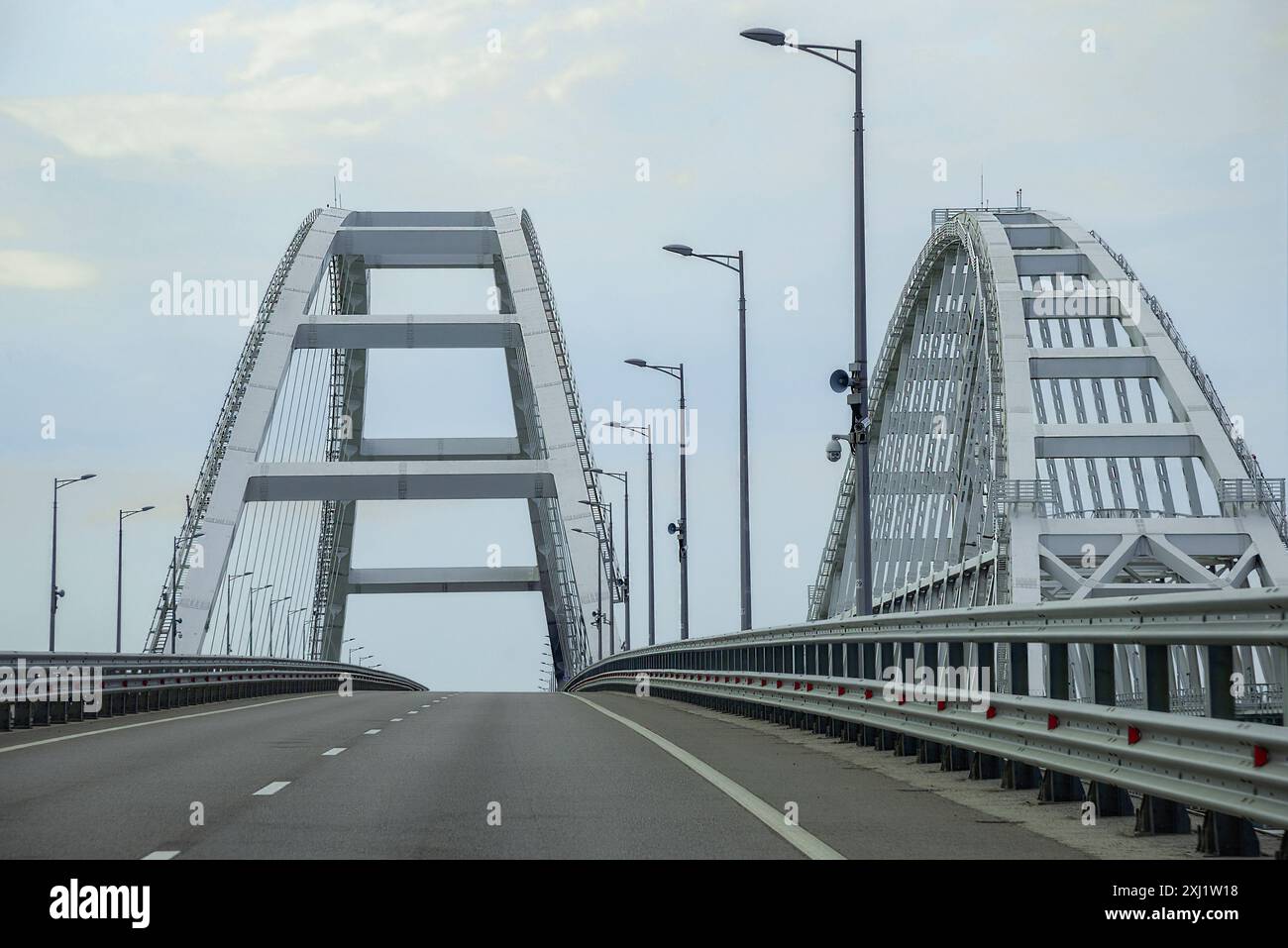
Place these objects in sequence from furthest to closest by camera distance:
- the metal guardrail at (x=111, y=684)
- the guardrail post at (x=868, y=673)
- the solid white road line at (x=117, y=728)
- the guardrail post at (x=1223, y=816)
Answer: the metal guardrail at (x=111, y=684)
the solid white road line at (x=117, y=728)
the guardrail post at (x=868, y=673)
the guardrail post at (x=1223, y=816)

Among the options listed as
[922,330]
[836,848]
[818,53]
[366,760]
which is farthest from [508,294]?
[836,848]

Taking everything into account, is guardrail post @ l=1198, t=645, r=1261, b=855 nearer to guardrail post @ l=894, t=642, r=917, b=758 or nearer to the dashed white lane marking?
the dashed white lane marking

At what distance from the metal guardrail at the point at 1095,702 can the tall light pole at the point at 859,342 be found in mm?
3999

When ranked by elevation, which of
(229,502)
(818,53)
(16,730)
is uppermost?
(818,53)

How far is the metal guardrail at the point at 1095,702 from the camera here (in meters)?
7.92

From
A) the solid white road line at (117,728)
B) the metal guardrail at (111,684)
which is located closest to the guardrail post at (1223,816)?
the solid white road line at (117,728)

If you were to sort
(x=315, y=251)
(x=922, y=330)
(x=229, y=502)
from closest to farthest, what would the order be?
(x=229, y=502), (x=315, y=251), (x=922, y=330)

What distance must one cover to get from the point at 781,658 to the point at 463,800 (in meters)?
10.7

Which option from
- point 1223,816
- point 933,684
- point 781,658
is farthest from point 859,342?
point 1223,816

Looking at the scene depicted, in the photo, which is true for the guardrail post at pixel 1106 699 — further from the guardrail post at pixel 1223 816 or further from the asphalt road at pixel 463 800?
the guardrail post at pixel 1223 816

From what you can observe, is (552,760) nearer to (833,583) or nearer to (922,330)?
(922,330)

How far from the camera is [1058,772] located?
36.6 ft
